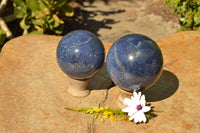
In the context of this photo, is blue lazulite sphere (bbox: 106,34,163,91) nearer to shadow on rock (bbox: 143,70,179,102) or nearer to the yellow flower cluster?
the yellow flower cluster

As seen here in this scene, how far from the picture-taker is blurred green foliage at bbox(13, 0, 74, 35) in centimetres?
471

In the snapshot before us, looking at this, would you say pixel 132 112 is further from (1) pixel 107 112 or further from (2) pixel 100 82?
(2) pixel 100 82

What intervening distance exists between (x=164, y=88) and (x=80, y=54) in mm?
1175

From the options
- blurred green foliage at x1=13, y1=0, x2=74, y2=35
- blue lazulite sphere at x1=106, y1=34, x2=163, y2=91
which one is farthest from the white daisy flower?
blurred green foliage at x1=13, y1=0, x2=74, y2=35

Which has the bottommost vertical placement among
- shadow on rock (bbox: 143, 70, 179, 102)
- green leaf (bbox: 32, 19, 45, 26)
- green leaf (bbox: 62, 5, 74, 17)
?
shadow on rock (bbox: 143, 70, 179, 102)

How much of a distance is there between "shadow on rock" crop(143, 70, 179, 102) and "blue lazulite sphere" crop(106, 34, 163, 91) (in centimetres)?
44

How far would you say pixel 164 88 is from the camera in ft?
10.3

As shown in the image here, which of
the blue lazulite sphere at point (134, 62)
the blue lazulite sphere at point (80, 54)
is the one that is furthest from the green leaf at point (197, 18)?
the blue lazulite sphere at point (80, 54)

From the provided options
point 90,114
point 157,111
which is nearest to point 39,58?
point 90,114

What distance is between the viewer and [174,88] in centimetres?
312

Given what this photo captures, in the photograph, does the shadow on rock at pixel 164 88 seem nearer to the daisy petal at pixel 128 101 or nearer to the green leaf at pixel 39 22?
the daisy petal at pixel 128 101

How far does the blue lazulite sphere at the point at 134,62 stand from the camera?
250 cm

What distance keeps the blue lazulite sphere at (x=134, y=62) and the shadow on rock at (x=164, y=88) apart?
444mm

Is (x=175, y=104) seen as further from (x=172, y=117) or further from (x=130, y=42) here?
(x=130, y=42)
